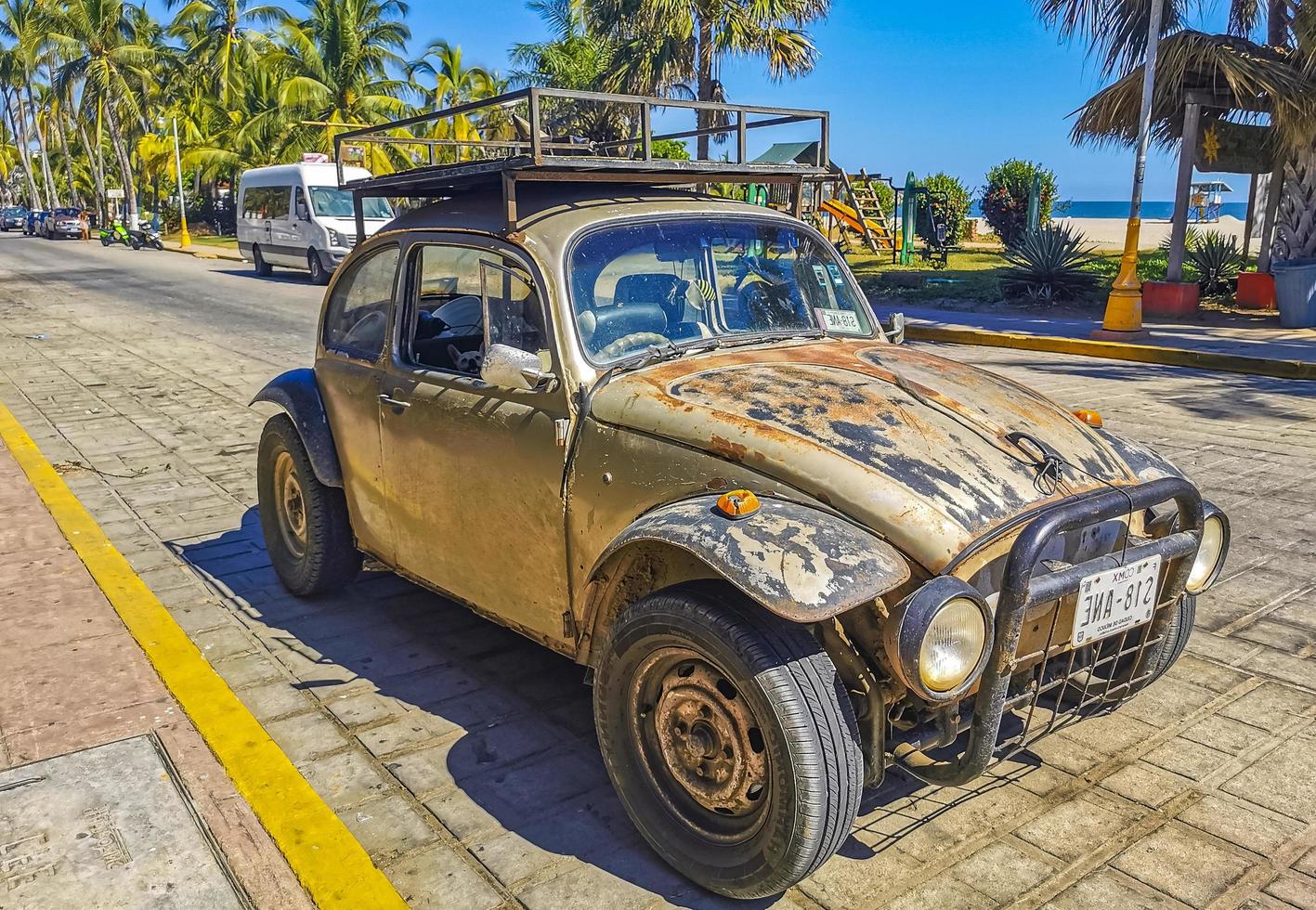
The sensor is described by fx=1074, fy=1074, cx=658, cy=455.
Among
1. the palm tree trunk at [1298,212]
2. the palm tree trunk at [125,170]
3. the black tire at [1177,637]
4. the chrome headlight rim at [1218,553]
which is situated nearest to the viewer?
the chrome headlight rim at [1218,553]

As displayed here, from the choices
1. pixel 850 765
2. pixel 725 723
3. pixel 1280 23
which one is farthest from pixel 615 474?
pixel 1280 23

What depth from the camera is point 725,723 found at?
2883mm

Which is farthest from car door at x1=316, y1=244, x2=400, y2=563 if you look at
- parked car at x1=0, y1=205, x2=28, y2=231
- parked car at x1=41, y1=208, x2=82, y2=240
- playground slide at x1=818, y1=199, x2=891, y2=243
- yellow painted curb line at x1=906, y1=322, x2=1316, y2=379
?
parked car at x1=0, y1=205, x2=28, y2=231

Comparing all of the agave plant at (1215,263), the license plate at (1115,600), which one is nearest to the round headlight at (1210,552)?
the license plate at (1115,600)

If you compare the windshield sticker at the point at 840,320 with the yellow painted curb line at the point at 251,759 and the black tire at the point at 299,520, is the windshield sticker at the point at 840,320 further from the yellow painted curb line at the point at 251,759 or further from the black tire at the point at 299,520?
the yellow painted curb line at the point at 251,759

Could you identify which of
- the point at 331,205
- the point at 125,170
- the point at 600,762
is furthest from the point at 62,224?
the point at 600,762

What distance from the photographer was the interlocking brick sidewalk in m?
3.15

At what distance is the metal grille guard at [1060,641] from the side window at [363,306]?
2.77 meters

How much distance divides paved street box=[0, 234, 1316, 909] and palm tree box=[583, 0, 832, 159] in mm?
19670

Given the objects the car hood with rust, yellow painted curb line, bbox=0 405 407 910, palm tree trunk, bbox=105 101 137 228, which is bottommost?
yellow painted curb line, bbox=0 405 407 910

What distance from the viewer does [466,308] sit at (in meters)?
4.53

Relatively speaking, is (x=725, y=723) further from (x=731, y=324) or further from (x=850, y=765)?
(x=731, y=324)

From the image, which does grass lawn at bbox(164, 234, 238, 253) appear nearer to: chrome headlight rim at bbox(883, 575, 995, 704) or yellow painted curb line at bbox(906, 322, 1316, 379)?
yellow painted curb line at bbox(906, 322, 1316, 379)

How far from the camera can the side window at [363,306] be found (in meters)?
4.52
